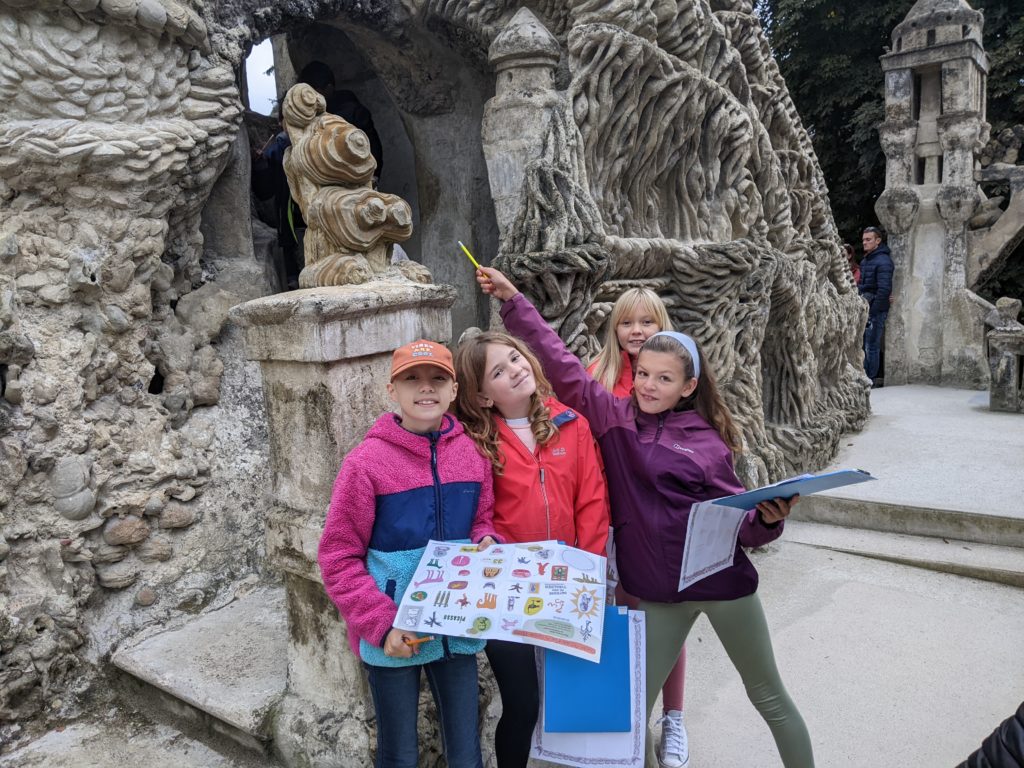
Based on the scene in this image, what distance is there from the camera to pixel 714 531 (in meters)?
2.29

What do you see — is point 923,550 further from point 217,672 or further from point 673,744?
point 217,672

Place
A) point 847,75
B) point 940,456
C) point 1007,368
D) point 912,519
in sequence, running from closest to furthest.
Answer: point 912,519
point 940,456
point 1007,368
point 847,75

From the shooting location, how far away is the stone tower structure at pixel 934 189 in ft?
34.5

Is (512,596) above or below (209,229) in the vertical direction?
below

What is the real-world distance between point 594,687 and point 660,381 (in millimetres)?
847

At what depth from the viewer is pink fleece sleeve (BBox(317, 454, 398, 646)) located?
2045 millimetres

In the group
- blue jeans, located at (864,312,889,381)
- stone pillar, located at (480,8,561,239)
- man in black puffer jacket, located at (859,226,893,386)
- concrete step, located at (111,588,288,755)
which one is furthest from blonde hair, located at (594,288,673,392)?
blue jeans, located at (864,312,889,381)

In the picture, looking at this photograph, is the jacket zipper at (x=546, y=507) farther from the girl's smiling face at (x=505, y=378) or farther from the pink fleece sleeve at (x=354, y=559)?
the pink fleece sleeve at (x=354, y=559)

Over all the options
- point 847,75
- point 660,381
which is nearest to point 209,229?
point 660,381

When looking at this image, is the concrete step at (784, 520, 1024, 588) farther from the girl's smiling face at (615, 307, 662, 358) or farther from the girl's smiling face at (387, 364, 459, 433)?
the girl's smiling face at (387, 364, 459, 433)

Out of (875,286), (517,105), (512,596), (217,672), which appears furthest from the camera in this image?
(875,286)

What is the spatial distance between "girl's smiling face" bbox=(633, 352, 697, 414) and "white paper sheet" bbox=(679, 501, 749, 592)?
33 centimetres

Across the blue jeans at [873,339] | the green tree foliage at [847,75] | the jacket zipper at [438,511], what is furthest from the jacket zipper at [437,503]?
the green tree foliage at [847,75]

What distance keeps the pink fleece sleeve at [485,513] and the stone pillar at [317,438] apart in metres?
0.52
